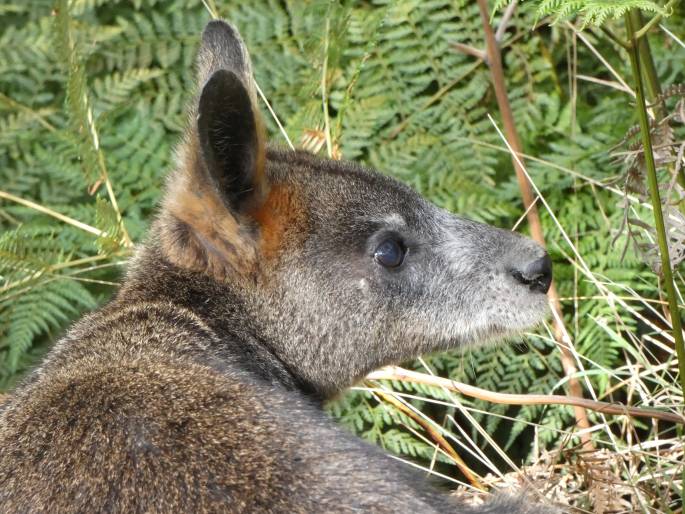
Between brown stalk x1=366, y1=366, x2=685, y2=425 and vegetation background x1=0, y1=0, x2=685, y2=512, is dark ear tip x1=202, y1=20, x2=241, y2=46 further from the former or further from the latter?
brown stalk x1=366, y1=366, x2=685, y2=425

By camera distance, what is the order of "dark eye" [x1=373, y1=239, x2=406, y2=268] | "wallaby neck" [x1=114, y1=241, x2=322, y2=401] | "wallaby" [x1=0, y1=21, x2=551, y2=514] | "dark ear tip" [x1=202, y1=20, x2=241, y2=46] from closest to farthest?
"wallaby" [x1=0, y1=21, x2=551, y2=514] → "wallaby neck" [x1=114, y1=241, x2=322, y2=401] → "dark eye" [x1=373, y1=239, x2=406, y2=268] → "dark ear tip" [x1=202, y1=20, x2=241, y2=46]

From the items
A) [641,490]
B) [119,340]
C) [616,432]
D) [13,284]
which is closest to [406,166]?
[616,432]

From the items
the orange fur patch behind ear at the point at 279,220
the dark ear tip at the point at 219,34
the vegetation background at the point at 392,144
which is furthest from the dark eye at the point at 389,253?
the vegetation background at the point at 392,144

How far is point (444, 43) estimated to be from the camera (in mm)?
6680

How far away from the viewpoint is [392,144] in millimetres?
6418

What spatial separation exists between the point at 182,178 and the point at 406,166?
2.59 metres

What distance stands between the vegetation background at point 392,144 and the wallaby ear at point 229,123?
119cm

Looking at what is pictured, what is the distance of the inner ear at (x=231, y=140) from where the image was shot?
347 cm

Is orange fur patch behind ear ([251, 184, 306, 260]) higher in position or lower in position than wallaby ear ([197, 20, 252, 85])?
lower

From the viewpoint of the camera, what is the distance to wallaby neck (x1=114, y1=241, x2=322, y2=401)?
3.83m

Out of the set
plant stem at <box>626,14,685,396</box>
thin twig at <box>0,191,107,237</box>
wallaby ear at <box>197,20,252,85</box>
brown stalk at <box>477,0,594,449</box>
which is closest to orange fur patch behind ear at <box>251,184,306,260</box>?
wallaby ear at <box>197,20,252,85</box>

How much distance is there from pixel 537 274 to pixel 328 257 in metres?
0.82

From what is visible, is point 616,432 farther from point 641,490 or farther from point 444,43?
point 444,43

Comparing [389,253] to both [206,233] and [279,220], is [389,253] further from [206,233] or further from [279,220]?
[206,233]
